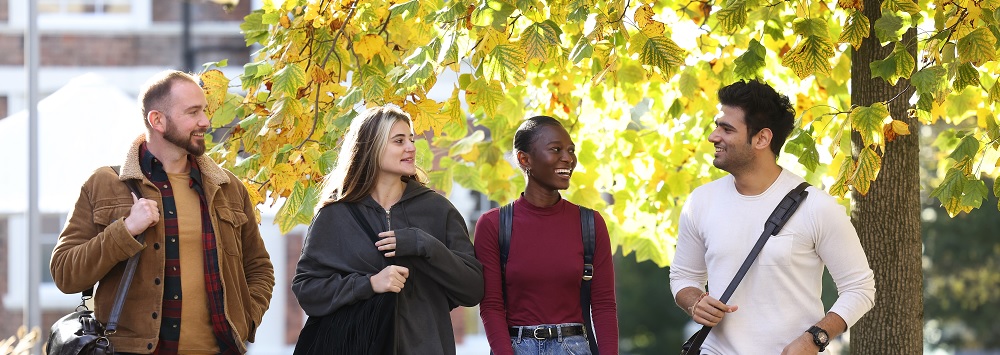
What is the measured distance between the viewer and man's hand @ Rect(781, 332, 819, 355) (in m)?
4.32

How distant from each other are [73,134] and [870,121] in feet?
20.1

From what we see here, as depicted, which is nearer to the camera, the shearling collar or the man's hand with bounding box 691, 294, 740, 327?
the man's hand with bounding box 691, 294, 740, 327

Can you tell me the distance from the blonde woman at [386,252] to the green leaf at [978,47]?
1.74 metres

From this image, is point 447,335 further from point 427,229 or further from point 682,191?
point 682,191

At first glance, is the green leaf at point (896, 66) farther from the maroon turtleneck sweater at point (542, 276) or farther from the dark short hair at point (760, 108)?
the maroon turtleneck sweater at point (542, 276)

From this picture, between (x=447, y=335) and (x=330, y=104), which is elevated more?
(x=330, y=104)

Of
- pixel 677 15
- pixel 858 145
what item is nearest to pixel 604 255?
pixel 858 145

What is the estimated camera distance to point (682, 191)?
7.48 m

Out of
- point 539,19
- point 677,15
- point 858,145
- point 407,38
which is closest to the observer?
point 539,19

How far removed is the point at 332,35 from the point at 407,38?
0.40 meters

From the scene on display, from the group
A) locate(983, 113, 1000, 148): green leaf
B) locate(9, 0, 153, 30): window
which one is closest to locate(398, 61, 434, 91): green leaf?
locate(983, 113, 1000, 148): green leaf

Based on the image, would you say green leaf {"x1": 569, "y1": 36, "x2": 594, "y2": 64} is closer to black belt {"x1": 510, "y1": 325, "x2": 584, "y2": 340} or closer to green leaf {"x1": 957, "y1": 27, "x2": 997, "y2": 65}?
black belt {"x1": 510, "y1": 325, "x2": 584, "y2": 340}

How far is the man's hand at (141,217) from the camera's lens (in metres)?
4.29

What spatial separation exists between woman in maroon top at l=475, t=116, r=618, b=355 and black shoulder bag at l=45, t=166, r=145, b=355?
3.92 ft
